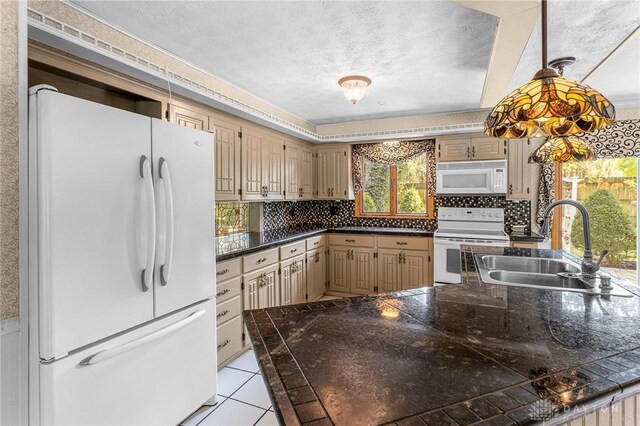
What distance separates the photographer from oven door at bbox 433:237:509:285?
3.84 metres

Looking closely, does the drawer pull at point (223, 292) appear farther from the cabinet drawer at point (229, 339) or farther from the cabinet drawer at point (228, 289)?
the cabinet drawer at point (229, 339)

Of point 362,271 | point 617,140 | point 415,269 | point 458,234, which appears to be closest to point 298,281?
point 362,271

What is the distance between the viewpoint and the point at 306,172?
4688mm

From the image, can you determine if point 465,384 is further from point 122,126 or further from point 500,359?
point 122,126

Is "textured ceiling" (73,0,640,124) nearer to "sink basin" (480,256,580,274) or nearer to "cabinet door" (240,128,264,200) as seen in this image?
"cabinet door" (240,128,264,200)

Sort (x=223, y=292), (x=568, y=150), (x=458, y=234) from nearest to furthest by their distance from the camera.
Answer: (x=568, y=150) < (x=223, y=292) < (x=458, y=234)

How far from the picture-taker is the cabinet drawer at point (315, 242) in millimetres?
4062

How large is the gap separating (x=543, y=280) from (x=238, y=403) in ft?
6.85

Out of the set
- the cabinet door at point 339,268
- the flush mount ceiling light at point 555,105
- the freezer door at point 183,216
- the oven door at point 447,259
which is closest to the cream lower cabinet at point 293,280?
the cabinet door at point 339,268

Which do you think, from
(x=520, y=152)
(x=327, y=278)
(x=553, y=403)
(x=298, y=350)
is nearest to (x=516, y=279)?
(x=553, y=403)

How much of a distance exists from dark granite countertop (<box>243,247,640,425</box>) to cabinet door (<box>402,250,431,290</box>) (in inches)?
107

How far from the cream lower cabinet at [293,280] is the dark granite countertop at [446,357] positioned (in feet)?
7.09

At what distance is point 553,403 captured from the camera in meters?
0.70

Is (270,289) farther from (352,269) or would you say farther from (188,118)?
(188,118)
